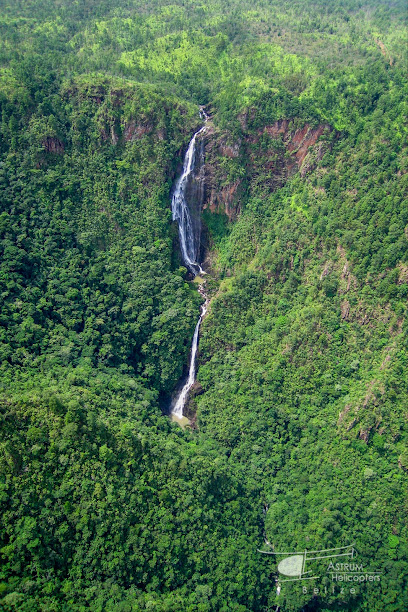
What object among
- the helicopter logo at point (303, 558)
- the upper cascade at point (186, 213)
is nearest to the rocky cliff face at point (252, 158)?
the upper cascade at point (186, 213)

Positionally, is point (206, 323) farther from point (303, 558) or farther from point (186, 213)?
point (303, 558)

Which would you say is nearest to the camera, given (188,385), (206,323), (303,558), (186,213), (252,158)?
(303,558)

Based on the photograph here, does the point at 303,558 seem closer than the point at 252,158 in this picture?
Yes

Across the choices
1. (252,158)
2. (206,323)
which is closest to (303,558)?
(206,323)

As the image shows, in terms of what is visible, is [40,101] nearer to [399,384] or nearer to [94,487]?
[94,487]

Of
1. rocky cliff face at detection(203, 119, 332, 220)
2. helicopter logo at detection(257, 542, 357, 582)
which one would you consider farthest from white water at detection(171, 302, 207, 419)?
helicopter logo at detection(257, 542, 357, 582)

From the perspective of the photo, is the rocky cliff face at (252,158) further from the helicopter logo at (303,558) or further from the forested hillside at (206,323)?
the helicopter logo at (303,558)

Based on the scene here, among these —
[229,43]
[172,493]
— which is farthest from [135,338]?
[229,43]
